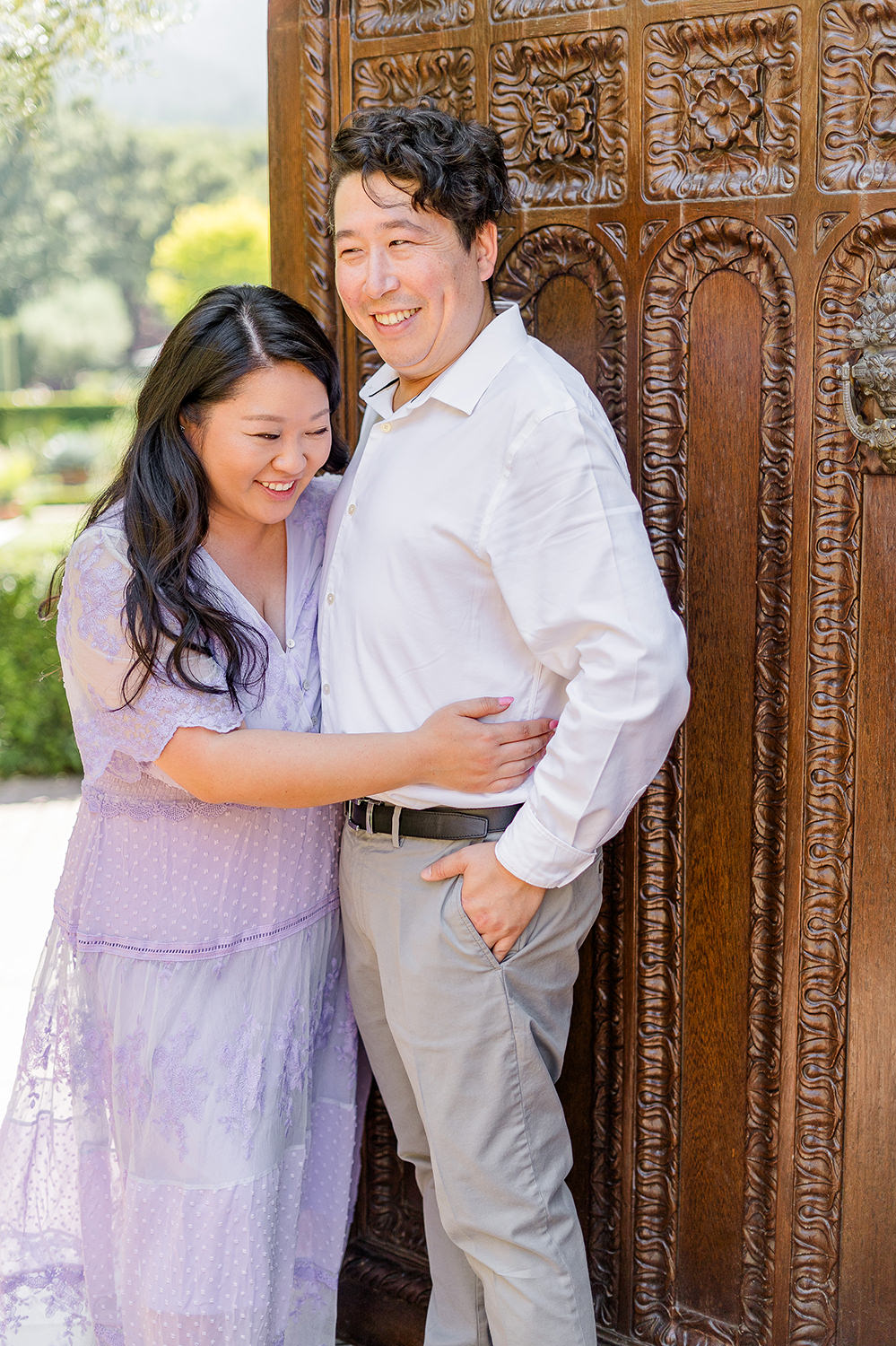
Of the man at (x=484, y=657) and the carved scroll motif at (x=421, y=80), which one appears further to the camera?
the carved scroll motif at (x=421, y=80)

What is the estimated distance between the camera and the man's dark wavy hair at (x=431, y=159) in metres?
1.67

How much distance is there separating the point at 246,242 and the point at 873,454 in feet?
66.4

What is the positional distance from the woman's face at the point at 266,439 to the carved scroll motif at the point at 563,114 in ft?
1.65

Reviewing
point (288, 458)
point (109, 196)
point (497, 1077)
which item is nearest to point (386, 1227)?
point (497, 1077)

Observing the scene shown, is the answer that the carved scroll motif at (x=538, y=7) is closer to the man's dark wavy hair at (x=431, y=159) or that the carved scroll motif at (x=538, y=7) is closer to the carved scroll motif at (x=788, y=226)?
the man's dark wavy hair at (x=431, y=159)

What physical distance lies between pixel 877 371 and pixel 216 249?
2072 cm

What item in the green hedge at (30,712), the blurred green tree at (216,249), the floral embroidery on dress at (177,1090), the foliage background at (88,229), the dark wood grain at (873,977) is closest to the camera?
the dark wood grain at (873,977)

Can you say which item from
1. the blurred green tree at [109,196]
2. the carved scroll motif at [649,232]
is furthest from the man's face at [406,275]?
the blurred green tree at [109,196]

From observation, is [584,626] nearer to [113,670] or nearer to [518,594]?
[518,594]

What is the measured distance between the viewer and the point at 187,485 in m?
1.80

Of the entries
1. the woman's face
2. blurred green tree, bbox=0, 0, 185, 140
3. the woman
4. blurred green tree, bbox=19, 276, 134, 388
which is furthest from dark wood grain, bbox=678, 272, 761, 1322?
blurred green tree, bbox=19, 276, 134, 388

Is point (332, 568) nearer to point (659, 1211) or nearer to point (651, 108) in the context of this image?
point (651, 108)

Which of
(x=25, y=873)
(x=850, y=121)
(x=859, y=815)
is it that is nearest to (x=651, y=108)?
(x=850, y=121)

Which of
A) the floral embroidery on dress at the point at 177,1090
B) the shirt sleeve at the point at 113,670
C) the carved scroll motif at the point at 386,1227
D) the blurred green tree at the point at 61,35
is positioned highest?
the blurred green tree at the point at 61,35
